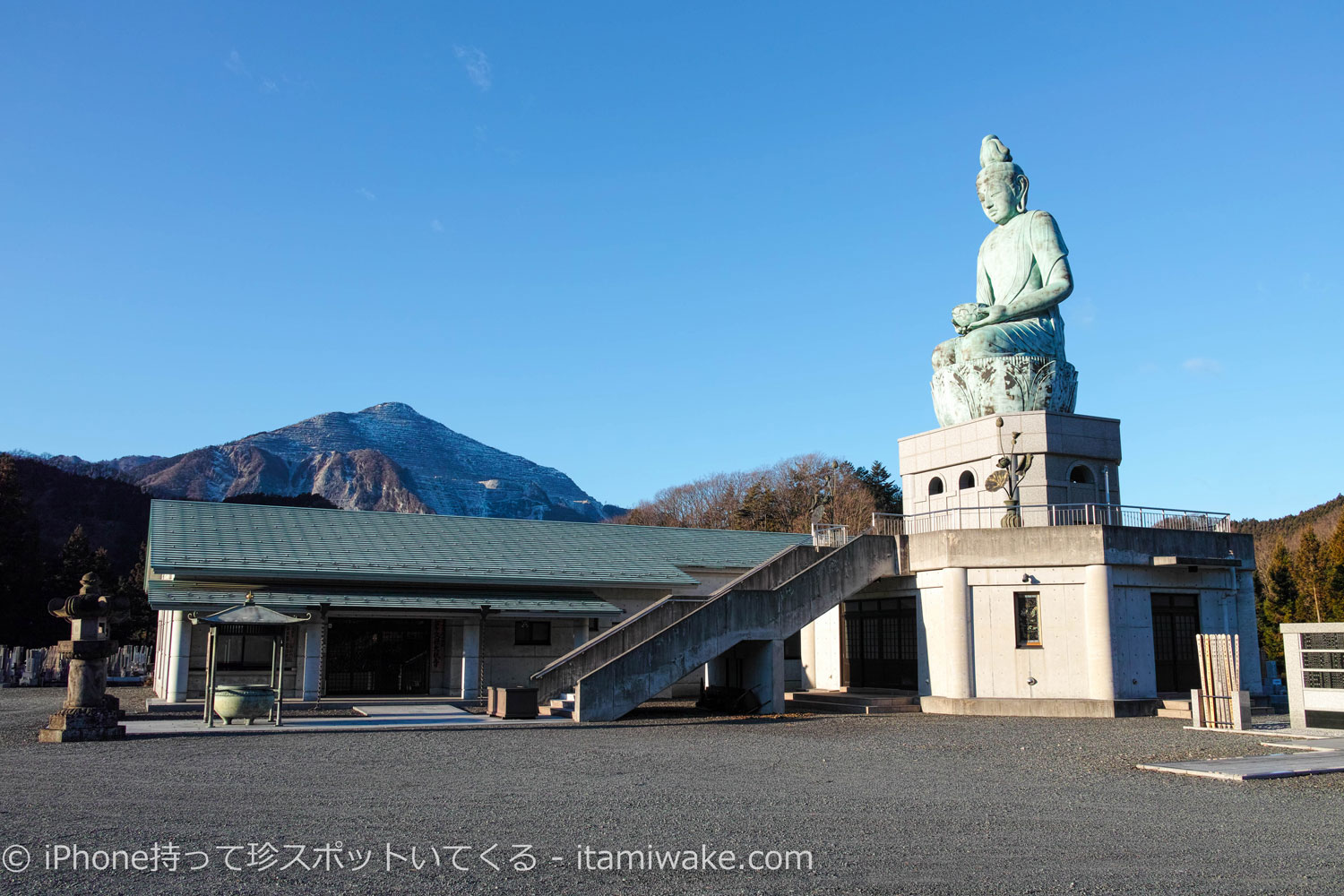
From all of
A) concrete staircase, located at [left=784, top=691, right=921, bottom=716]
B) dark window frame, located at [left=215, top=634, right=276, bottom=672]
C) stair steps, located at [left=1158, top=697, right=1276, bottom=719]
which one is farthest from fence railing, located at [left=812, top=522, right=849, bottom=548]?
dark window frame, located at [left=215, top=634, right=276, bottom=672]

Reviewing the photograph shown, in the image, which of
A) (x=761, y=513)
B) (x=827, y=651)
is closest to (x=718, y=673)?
(x=827, y=651)

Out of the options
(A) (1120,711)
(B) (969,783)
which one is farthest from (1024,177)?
(B) (969,783)

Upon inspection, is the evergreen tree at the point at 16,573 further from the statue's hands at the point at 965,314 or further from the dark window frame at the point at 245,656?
the statue's hands at the point at 965,314

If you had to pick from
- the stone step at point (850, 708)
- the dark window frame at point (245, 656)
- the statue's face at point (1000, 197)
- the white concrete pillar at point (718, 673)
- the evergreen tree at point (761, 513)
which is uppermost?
the statue's face at point (1000, 197)

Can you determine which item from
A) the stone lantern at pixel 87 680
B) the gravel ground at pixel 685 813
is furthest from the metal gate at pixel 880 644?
the stone lantern at pixel 87 680

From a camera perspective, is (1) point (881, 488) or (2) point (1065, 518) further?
(1) point (881, 488)

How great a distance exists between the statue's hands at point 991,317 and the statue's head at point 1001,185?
3.54 m

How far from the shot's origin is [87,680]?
16016 millimetres

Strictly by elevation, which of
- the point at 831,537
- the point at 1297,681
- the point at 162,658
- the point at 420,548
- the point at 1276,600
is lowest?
the point at 1297,681

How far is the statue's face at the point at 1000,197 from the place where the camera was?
30.8 meters

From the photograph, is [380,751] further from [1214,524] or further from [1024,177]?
[1024,177]

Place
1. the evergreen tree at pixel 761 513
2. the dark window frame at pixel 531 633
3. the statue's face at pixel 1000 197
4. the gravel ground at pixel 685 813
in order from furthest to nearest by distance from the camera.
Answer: the evergreen tree at pixel 761 513
the statue's face at pixel 1000 197
the dark window frame at pixel 531 633
the gravel ground at pixel 685 813

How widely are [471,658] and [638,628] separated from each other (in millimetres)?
4644

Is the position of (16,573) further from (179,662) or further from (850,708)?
(850,708)
